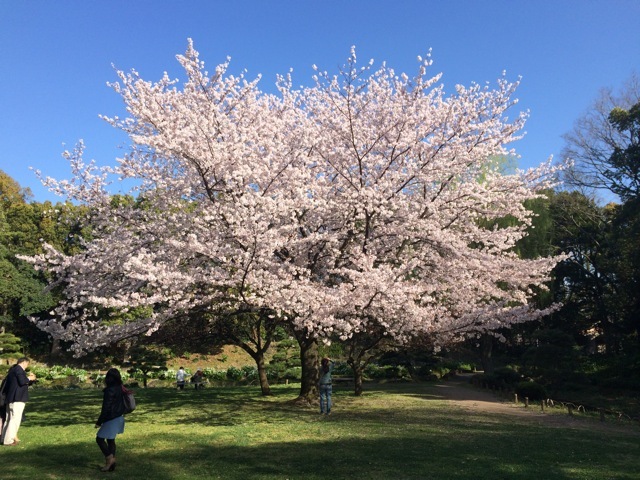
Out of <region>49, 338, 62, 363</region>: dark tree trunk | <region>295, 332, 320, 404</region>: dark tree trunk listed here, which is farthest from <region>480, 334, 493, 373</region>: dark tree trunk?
<region>49, 338, 62, 363</region>: dark tree trunk

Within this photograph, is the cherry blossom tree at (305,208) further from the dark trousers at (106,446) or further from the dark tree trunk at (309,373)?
the dark trousers at (106,446)

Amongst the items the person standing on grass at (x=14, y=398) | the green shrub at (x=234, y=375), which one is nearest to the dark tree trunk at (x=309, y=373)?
the person standing on grass at (x=14, y=398)

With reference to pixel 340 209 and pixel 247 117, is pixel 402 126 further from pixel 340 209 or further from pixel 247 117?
pixel 247 117

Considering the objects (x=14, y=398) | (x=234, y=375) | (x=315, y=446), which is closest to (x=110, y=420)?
(x=14, y=398)

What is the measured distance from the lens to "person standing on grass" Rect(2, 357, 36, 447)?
7.80 m

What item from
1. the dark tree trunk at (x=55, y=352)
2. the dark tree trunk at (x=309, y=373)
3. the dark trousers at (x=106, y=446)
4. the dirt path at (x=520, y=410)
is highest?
the dark tree trunk at (x=55, y=352)

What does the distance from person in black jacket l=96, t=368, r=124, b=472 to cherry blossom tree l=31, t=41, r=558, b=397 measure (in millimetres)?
3091

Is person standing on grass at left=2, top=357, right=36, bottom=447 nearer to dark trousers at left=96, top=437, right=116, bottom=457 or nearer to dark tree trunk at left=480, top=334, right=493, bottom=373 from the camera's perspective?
dark trousers at left=96, top=437, right=116, bottom=457

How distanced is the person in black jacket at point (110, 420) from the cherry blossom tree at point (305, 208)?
309 cm

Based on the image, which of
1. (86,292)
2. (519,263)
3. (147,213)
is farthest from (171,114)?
(519,263)

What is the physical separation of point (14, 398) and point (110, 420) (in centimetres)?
233

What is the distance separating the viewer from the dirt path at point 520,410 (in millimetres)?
12102

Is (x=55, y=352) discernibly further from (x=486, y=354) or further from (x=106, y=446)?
(x=106, y=446)

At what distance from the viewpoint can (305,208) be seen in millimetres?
12492
